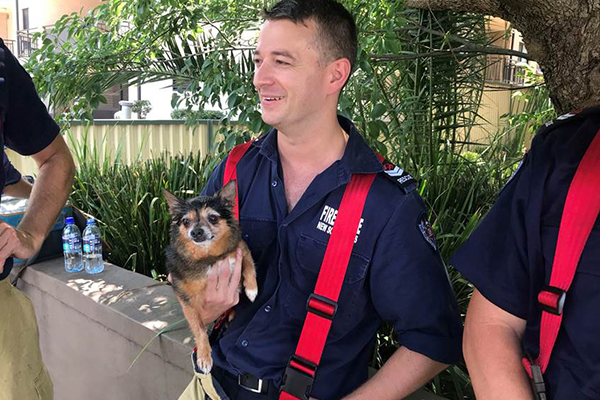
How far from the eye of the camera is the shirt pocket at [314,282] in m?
1.67

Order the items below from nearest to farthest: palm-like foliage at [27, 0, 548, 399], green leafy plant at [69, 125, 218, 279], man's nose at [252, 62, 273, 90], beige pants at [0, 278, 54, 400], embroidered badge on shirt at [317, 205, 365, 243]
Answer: embroidered badge on shirt at [317, 205, 365, 243] < man's nose at [252, 62, 273, 90] < beige pants at [0, 278, 54, 400] < palm-like foliage at [27, 0, 548, 399] < green leafy plant at [69, 125, 218, 279]

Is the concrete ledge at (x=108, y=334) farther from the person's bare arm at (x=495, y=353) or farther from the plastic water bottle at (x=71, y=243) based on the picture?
the person's bare arm at (x=495, y=353)

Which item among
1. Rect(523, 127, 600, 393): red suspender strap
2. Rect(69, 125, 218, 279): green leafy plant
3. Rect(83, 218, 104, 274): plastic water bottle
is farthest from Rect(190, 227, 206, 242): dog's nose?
Rect(83, 218, 104, 274): plastic water bottle

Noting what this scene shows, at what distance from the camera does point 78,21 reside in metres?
4.01

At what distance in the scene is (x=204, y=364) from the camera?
1.86m

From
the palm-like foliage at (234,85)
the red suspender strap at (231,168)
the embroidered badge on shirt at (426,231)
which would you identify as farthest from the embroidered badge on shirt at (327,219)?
the palm-like foliage at (234,85)

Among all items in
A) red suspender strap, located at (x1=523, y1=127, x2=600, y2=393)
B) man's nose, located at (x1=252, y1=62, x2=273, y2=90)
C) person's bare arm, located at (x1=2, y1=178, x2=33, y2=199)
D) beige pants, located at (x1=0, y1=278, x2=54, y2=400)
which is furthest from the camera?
person's bare arm, located at (x1=2, y1=178, x2=33, y2=199)

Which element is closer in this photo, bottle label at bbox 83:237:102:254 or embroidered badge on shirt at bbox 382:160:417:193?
embroidered badge on shirt at bbox 382:160:417:193

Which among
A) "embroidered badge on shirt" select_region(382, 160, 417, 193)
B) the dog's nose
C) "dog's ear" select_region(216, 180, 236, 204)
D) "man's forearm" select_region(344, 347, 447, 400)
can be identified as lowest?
"man's forearm" select_region(344, 347, 447, 400)

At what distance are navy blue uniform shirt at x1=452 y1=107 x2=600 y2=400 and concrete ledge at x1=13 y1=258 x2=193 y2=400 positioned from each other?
184 cm

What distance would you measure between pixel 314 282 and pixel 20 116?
1.39m

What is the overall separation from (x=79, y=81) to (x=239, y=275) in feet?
9.29

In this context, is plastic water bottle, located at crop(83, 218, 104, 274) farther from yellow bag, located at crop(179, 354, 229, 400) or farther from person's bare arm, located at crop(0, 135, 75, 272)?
yellow bag, located at crop(179, 354, 229, 400)

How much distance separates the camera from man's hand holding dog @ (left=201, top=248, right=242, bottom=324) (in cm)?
182
